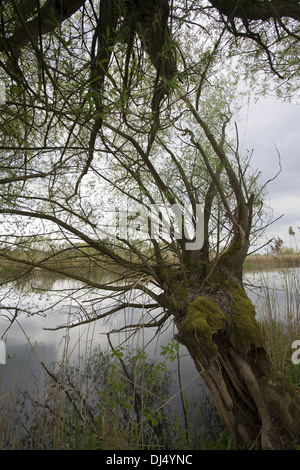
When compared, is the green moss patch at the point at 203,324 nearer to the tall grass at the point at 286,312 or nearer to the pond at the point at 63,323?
the pond at the point at 63,323

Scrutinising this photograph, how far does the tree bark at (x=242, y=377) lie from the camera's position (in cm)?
147

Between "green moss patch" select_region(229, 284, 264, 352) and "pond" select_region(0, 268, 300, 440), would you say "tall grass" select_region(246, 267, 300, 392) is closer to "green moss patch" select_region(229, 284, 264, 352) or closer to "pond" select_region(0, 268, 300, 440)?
"pond" select_region(0, 268, 300, 440)

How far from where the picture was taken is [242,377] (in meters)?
1.70

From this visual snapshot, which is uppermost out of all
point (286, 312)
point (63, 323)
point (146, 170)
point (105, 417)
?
point (146, 170)

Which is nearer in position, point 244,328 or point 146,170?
point 244,328

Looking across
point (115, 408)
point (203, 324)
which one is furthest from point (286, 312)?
point (115, 408)

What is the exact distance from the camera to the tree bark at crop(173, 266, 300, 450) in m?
1.47

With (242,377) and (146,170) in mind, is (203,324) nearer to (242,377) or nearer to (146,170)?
(242,377)

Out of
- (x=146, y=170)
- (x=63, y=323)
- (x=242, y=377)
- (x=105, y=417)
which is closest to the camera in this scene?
(x=105, y=417)

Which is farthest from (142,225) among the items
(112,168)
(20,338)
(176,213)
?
(20,338)

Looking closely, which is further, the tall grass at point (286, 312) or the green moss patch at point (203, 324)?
the tall grass at point (286, 312)

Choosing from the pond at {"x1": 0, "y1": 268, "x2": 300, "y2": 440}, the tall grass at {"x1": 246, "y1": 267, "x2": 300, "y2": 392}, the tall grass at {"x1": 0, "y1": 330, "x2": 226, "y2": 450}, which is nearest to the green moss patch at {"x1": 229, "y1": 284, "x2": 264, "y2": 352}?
the tall grass at {"x1": 0, "y1": 330, "x2": 226, "y2": 450}

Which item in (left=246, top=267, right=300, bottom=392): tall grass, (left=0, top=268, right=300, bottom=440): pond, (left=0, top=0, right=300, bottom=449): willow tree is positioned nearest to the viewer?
(left=0, top=0, right=300, bottom=449): willow tree

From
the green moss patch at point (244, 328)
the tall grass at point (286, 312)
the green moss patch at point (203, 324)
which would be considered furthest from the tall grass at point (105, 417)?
the tall grass at point (286, 312)
